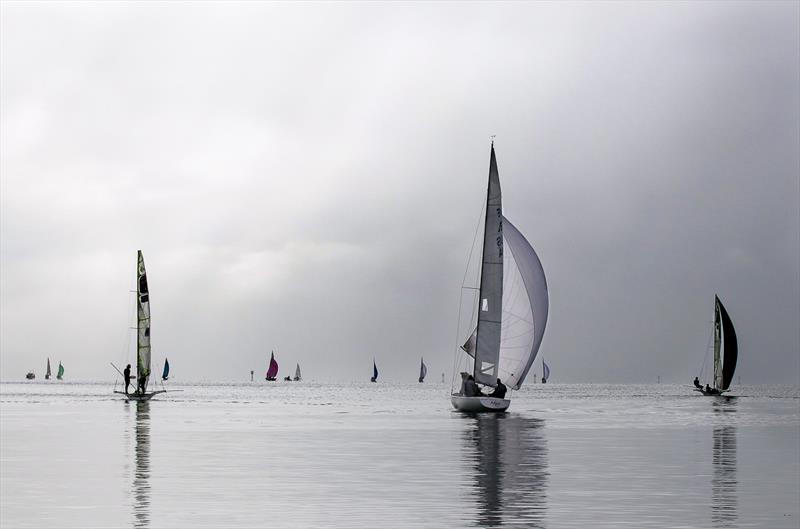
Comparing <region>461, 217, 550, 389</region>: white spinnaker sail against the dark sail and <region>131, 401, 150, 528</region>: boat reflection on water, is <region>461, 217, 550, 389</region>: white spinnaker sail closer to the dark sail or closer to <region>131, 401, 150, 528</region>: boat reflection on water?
<region>131, 401, 150, 528</region>: boat reflection on water

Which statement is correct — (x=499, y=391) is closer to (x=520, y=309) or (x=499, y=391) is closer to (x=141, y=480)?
(x=520, y=309)

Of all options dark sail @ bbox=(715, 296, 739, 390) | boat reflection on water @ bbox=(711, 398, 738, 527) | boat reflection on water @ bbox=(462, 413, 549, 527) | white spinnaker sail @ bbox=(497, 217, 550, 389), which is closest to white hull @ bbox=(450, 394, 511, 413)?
white spinnaker sail @ bbox=(497, 217, 550, 389)

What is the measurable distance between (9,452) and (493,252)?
39.8 metres

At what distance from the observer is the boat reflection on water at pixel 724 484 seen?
20.4 m

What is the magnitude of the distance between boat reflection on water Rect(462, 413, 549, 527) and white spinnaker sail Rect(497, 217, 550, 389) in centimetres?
2141

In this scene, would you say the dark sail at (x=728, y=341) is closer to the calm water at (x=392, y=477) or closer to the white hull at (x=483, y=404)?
the white hull at (x=483, y=404)

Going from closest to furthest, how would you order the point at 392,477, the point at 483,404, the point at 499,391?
the point at 392,477, the point at 483,404, the point at 499,391

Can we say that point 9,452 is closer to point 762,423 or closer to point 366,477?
point 366,477

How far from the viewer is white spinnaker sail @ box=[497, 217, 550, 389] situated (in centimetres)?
7319

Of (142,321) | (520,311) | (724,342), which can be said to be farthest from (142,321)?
(724,342)

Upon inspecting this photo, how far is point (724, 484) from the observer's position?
86.4 feet

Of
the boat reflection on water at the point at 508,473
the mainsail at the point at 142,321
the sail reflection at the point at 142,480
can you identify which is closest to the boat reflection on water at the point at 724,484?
the boat reflection on water at the point at 508,473

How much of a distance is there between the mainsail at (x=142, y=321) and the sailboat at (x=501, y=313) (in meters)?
24.9

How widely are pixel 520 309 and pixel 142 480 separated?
49.8m
